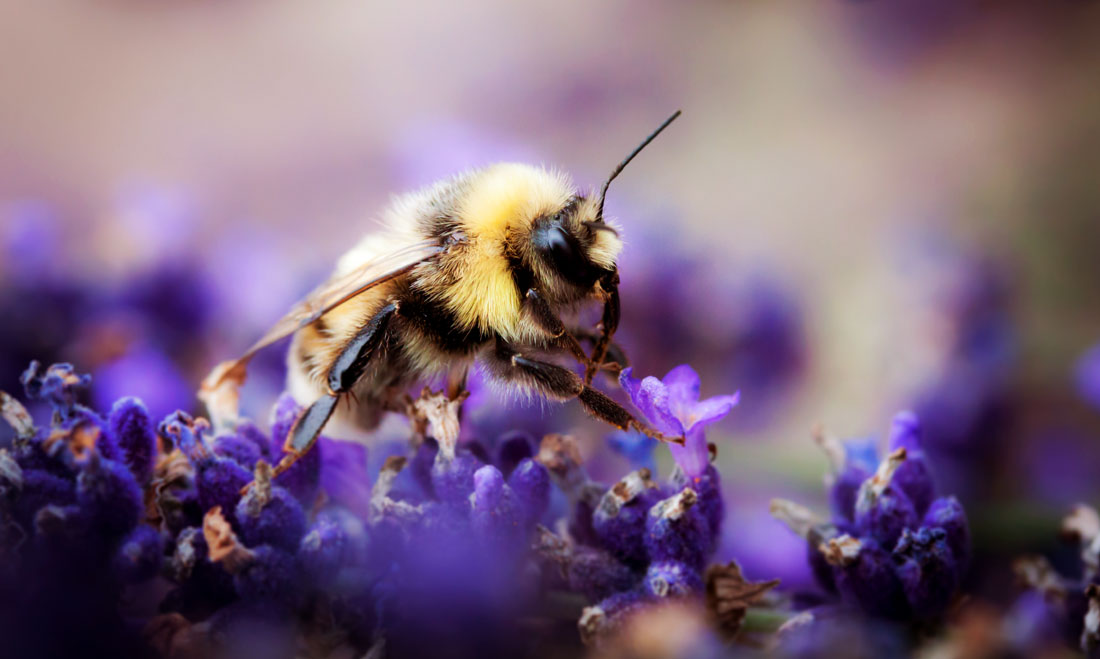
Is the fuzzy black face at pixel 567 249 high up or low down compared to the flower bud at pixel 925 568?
up

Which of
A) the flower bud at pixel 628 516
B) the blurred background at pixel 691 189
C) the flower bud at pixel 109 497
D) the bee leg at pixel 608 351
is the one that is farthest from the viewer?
the blurred background at pixel 691 189

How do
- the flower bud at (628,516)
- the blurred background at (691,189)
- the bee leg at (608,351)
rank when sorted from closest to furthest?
the flower bud at (628,516), the bee leg at (608,351), the blurred background at (691,189)

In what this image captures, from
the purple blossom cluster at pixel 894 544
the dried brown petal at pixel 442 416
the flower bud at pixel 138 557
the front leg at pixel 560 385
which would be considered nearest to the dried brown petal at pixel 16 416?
the flower bud at pixel 138 557

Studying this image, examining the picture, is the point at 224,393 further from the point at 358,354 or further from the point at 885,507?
the point at 885,507

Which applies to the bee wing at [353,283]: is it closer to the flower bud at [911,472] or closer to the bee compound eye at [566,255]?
the bee compound eye at [566,255]

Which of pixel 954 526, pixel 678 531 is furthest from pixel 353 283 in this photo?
pixel 954 526

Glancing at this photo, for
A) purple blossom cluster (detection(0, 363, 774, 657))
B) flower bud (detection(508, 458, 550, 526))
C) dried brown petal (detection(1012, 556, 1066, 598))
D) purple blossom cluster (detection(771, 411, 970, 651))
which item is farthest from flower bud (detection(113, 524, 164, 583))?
dried brown petal (detection(1012, 556, 1066, 598))

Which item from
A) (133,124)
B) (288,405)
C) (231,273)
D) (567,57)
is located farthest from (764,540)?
(133,124)
